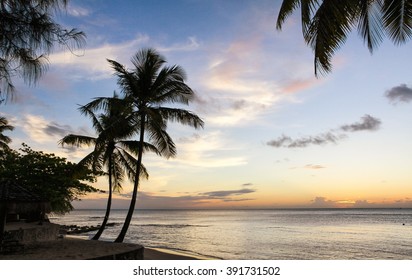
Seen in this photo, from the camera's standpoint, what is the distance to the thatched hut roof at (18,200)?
11203 millimetres

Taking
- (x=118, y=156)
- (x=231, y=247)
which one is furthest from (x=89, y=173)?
(x=231, y=247)

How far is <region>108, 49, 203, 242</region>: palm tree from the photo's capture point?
15.6m

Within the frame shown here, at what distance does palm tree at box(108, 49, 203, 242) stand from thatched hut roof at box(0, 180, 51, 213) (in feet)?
14.1

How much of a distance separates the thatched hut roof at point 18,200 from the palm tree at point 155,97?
429 cm

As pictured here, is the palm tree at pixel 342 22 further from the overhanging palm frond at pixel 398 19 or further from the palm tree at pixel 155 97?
the palm tree at pixel 155 97

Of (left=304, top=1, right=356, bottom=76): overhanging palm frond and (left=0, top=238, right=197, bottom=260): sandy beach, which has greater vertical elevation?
(left=304, top=1, right=356, bottom=76): overhanging palm frond

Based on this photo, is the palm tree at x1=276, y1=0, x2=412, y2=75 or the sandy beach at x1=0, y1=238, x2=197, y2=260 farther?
the sandy beach at x1=0, y1=238, x2=197, y2=260

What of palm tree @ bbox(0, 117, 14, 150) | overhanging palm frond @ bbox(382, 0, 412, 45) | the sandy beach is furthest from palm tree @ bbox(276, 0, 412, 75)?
palm tree @ bbox(0, 117, 14, 150)

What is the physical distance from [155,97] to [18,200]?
7095 mm

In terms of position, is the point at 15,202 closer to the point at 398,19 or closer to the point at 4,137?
the point at 398,19

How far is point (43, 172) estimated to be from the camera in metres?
21.1

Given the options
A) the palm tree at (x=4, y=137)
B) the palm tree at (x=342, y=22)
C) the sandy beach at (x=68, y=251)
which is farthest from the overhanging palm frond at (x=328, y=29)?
the palm tree at (x=4, y=137)

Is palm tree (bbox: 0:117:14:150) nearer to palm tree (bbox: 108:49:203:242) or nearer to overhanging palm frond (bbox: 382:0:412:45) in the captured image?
palm tree (bbox: 108:49:203:242)
